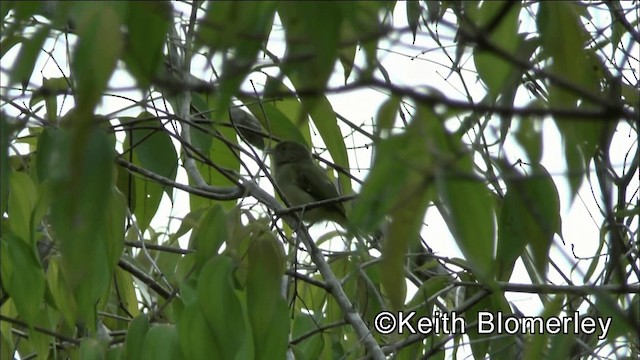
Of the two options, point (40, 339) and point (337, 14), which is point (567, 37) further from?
point (40, 339)

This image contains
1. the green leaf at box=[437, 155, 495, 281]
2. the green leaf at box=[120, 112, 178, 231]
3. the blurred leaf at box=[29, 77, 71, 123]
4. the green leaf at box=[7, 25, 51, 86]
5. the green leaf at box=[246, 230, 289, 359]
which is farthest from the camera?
the green leaf at box=[120, 112, 178, 231]

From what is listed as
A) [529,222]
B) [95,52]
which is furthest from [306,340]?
[95,52]

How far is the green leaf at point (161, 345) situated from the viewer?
198cm

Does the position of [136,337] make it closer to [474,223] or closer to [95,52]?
[474,223]

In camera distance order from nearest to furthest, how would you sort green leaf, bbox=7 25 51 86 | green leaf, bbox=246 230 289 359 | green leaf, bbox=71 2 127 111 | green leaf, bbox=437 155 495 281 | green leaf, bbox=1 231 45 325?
green leaf, bbox=71 2 127 111
green leaf, bbox=7 25 51 86
green leaf, bbox=437 155 495 281
green leaf, bbox=246 230 289 359
green leaf, bbox=1 231 45 325

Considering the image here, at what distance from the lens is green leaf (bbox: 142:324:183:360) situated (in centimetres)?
198

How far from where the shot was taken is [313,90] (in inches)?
40.3

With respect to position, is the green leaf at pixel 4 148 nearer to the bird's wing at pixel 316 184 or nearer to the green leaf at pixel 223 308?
the green leaf at pixel 223 308

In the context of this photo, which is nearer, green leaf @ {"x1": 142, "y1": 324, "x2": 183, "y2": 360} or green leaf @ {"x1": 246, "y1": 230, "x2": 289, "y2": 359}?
green leaf @ {"x1": 246, "y1": 230, "x2": 289, "y2": 359}

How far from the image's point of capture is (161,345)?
6.55ft

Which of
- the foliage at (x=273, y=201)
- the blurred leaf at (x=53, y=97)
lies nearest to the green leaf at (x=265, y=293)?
the foliage at (x=273, y=201)

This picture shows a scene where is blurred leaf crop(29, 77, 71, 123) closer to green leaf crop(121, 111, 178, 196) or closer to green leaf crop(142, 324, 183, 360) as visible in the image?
green leaf crop(121, 111, 178, 196)

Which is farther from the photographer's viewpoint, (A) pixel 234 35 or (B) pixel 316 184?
(B) pixel 316 184

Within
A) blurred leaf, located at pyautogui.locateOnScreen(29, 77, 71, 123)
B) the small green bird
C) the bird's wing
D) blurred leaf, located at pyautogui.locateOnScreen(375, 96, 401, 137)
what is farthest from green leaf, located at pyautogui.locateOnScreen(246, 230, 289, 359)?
the bird's wing
